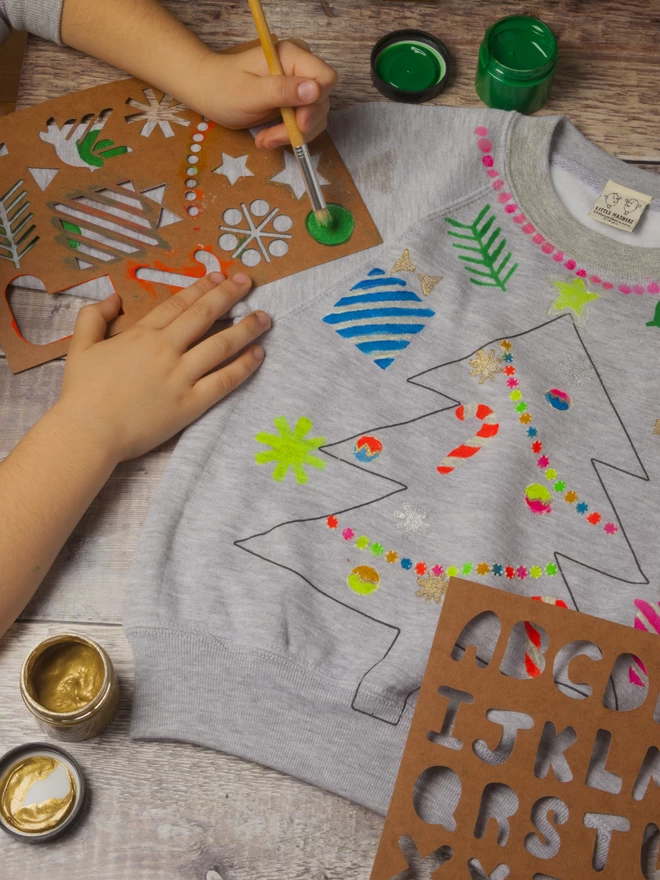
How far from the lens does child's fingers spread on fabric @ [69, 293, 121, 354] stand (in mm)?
753

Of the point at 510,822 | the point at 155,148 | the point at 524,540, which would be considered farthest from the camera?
the point at 155,148

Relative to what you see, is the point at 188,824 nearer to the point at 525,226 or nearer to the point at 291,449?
the point at 291,449

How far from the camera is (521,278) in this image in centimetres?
77

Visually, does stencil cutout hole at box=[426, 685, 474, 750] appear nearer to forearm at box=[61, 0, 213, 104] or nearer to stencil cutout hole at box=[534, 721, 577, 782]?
stencil cutout hole at box=[534, 721, 577, 782]

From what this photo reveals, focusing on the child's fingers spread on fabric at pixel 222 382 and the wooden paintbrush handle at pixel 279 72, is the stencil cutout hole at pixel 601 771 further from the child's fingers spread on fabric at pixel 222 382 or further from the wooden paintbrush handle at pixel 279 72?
the wooden paintbrush handle at pixel 279 72

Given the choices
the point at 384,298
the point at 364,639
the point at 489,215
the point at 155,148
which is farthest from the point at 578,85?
the point at 364,639

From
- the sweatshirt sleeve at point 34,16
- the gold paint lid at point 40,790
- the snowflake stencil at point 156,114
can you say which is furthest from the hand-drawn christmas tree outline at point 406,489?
the sweatshirt sleeve at point 34,16

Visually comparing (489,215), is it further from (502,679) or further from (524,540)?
(502,679)

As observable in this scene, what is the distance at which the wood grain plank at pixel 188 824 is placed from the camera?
0.67 m

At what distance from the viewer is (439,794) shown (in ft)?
2.09

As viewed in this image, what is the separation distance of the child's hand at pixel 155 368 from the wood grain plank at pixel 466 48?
28 centimetres

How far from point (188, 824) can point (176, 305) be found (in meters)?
0.45

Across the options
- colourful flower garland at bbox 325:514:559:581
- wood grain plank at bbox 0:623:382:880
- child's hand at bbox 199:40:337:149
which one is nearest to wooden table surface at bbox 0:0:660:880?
wood grain plank at bbox 0:623:382:880

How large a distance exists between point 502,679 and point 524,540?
14 cm
